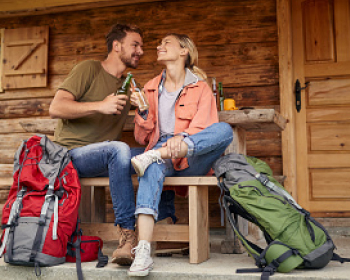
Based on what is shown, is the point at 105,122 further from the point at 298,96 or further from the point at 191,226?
the point at 298,96

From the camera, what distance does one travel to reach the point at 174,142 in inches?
99.3

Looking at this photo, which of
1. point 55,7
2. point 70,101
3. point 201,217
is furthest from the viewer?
point 55,7

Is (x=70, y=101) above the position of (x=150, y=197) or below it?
above

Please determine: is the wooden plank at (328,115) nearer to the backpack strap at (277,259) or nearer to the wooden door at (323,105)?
the wooden door at (323,105)

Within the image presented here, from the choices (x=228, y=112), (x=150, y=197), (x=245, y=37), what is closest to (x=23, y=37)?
(x=245, y=37)

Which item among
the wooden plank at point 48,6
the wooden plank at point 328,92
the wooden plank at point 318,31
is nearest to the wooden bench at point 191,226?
the wooden plank at point 328,92

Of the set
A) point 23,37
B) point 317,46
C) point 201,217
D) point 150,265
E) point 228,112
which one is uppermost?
Answer: point 23,37

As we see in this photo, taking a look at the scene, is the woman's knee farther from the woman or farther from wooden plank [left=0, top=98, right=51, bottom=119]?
wooden plank [left=0, top=98, right=51, bottom=119]

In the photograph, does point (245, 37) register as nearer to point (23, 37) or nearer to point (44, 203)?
point (23, 37)

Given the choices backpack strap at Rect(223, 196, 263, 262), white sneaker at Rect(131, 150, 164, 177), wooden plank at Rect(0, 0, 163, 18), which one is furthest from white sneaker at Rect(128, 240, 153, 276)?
wooden plank at Rect(0, 0, 163, 18)

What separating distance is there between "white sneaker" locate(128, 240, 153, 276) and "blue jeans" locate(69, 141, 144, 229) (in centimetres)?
27

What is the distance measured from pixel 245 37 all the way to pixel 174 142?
254 centimetres

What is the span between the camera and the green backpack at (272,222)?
2252mm

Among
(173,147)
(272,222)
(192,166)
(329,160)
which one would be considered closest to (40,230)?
(173,147)
